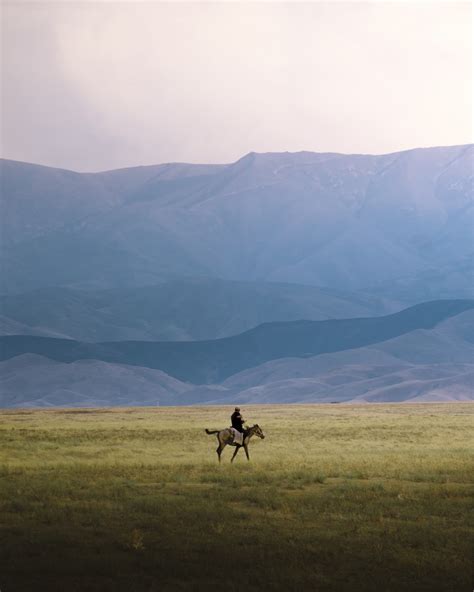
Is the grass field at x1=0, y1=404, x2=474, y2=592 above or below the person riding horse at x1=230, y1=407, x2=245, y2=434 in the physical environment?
below

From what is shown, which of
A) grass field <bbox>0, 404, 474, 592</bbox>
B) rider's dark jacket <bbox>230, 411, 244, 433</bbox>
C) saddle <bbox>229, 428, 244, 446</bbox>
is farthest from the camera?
rider's dark jacket <bbox>230, 411, 244, 433</bbox>

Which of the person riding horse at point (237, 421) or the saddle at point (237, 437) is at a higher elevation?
the person riding horse at point (237, 421)

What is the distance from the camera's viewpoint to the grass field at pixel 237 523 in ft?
56.5

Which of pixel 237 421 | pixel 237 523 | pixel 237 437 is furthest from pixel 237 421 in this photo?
pixel 237 523

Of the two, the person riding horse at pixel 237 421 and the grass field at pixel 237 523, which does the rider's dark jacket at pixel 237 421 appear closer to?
the person riding horse at pixel 237 421

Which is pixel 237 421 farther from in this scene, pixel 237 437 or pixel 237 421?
pixel 237 437

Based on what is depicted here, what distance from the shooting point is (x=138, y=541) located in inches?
768

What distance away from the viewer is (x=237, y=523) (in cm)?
2192

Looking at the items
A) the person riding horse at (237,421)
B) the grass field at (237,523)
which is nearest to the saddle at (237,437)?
the person riding horse at (237,421)

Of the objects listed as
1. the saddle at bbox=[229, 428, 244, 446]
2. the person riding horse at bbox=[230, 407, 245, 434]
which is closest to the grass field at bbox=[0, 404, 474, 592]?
the saddle at bbox=[229, 428, 244, 446]

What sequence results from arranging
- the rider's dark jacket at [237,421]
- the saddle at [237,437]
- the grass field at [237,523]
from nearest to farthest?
the grass field at [237,523]
the saddle at [237,437]
the rider's dark jacket at [237,421]

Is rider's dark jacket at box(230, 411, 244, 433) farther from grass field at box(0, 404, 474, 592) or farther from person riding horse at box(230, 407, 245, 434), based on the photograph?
grass field at box(0, 404, 474, 592)

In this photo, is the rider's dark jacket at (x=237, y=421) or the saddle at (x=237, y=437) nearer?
the saddle at (x=237, y=437)

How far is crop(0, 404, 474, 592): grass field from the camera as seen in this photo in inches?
679
